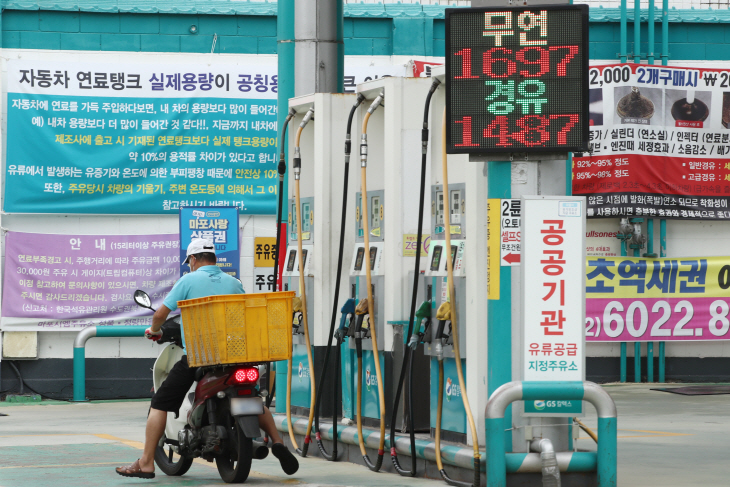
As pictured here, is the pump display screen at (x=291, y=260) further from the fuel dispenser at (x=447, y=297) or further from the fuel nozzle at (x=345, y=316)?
the fuel dispenser at (x=447, y=297)

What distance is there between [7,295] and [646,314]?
8.53 meters

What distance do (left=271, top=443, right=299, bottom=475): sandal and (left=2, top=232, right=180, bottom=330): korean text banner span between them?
754 cm

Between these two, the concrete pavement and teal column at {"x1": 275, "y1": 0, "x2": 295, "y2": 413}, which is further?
teal column at {"x1": 275, "y1": 0, "x2": 295, "y2": 413}

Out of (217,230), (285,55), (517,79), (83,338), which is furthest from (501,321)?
(83,338)

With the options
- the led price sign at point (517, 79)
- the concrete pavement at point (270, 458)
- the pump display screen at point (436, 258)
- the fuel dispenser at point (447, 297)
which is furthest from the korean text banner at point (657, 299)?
the led price sign at point (517, 79)

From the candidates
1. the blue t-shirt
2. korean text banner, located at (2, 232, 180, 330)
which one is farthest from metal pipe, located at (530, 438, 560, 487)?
korean text banner, located at (2, 232, 180, 330)

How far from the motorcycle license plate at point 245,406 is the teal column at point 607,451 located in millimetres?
2098

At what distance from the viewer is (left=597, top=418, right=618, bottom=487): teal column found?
673 centimetres

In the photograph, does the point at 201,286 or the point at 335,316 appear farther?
the point at 335,316

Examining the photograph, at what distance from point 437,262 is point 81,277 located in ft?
25.9

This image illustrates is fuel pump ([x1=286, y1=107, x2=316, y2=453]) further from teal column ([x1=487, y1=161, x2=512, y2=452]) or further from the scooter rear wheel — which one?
teal column ([x1=487, y1=161, x2=512, y2=452])

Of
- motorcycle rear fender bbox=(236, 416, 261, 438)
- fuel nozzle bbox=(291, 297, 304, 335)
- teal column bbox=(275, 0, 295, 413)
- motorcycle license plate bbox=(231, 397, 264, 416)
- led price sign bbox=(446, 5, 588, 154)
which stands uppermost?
teal column bbox=(275, 0, 295, 413)

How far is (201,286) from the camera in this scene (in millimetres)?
7547

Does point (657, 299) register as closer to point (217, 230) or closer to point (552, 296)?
point (217, 230)
